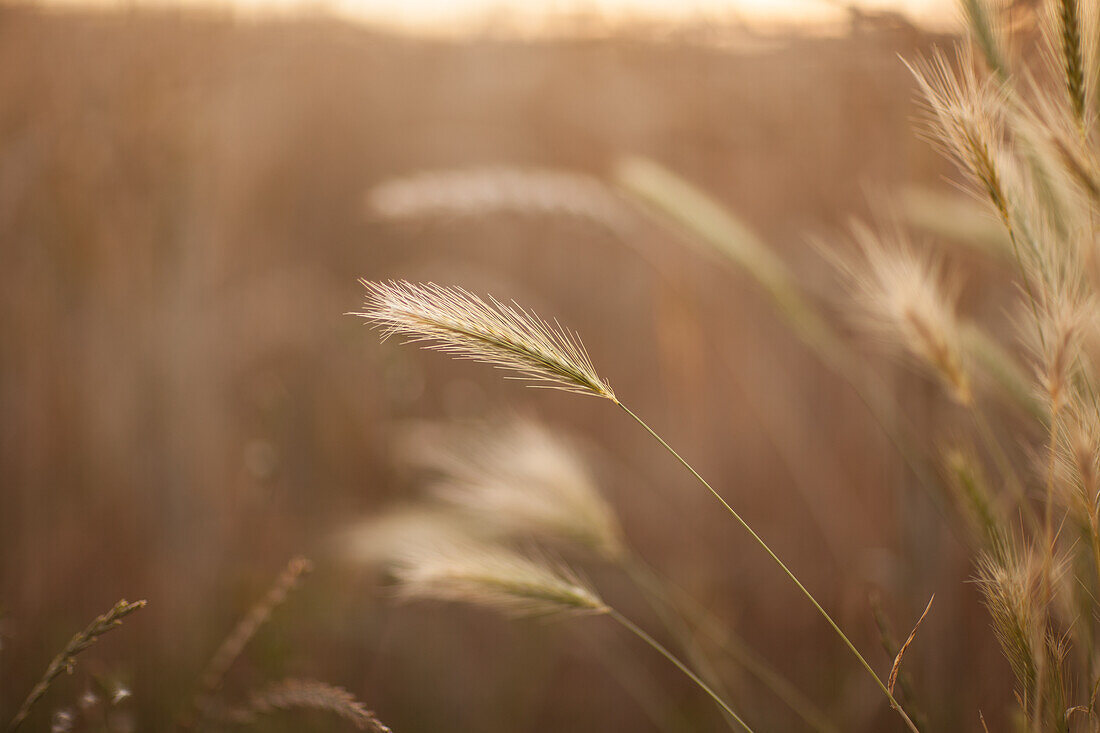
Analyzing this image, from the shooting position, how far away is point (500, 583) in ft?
1.68

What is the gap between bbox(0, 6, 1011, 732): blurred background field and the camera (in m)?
1.27

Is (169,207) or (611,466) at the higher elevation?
(169,207)

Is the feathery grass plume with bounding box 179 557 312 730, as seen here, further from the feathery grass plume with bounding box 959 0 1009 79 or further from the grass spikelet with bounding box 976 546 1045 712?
the feathery grass plume with bounding box 959 0 1009 79

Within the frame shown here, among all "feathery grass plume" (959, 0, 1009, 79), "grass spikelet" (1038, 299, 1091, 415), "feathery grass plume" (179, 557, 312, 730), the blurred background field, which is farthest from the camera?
the blurred background field

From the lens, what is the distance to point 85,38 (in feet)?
4.02

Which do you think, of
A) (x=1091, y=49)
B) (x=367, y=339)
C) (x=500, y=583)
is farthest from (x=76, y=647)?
(x=367, y=339)

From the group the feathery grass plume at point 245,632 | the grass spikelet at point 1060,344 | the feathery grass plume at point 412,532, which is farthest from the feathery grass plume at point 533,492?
the grass spikelet at point 1060,344

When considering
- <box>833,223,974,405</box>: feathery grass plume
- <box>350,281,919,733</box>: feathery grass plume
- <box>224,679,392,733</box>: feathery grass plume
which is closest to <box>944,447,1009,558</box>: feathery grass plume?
<box>833,223,974,405</box>: feathery grass plume

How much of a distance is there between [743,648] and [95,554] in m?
1.52

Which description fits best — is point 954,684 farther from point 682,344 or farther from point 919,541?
point 682,344

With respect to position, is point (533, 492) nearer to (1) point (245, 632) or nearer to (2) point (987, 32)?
(1) point (245, 632)

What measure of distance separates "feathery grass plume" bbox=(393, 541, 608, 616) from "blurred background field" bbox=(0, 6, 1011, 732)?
62 centimetres

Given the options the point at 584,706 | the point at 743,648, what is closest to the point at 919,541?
the point at 743,648

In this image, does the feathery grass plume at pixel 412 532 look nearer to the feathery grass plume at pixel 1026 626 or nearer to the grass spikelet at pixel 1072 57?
the feathery grass plume at pixel 1026 626
